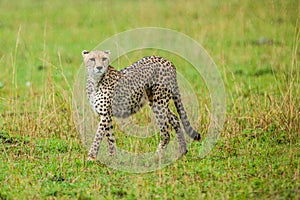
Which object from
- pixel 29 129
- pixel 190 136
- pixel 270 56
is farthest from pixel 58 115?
pixel 270 56

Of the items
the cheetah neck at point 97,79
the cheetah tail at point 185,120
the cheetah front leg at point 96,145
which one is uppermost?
the cheetah neck at point 97,79

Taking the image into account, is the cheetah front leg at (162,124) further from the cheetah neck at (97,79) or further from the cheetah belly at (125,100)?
the cheetah neck at (97,79)

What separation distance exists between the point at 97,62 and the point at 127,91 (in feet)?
1.53

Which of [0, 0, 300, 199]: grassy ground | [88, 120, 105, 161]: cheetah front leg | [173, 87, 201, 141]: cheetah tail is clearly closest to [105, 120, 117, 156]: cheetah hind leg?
[88, 120, 105, 161]: cheetah front leg

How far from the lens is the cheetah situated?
6492 millimetres

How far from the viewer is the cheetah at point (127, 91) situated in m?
6.49

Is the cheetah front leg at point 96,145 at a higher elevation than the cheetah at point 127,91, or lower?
lower

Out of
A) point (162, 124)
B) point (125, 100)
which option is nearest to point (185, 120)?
point (162, 124)

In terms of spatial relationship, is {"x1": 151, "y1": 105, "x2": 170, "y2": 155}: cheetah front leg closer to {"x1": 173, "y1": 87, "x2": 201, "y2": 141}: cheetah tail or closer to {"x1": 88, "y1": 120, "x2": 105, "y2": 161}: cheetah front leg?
{"x1": 173, "y1": 87, "x2": 201, "y2": 141}: cheetah tail

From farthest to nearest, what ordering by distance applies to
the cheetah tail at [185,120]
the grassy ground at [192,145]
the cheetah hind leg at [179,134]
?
the cheetah tail at [185,120] < the cheetah hind leg at [179,134] < the grassy ground at [192,145]

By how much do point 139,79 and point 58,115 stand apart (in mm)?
1649

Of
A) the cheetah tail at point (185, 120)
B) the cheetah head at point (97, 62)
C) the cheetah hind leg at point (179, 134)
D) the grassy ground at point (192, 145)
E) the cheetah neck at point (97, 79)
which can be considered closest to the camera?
the grassy ground at point (192, 145)

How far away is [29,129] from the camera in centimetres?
744

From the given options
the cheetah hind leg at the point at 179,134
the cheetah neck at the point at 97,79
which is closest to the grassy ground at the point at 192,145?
the cheetah hind leg at the point at 179,134
